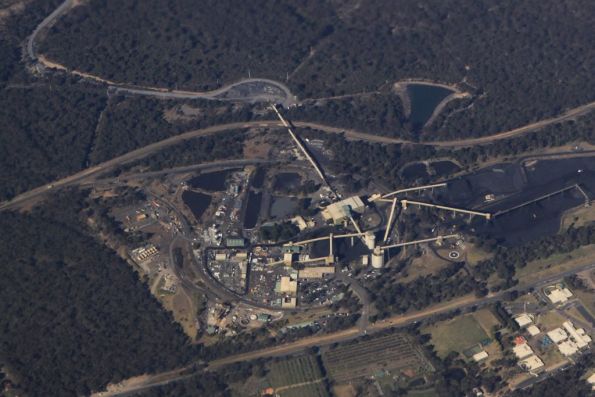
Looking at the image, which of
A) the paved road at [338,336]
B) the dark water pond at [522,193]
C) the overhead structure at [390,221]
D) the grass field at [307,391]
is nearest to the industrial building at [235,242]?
the paved road at [338,336]

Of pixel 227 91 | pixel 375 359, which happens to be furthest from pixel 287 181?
pixel 375 359

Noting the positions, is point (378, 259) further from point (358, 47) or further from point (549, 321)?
point (358, 47)

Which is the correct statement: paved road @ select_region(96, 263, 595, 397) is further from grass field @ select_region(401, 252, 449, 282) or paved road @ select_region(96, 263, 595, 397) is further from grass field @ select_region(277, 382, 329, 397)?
grass field @ select_region(277, 382, 329, 397)

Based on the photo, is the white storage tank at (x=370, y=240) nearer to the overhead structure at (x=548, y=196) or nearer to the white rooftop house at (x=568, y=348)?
the overhead structure at (x=548, y=196)

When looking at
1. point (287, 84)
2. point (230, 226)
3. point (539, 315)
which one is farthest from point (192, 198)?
point (539, 315)

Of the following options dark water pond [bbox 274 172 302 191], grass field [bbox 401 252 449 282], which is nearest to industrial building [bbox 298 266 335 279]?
grass field [bbox 401 252 449 282]
